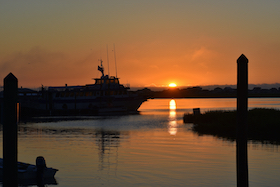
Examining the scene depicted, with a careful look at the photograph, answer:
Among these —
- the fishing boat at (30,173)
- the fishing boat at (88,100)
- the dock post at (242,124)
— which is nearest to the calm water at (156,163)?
the fishing boat at (30,173)

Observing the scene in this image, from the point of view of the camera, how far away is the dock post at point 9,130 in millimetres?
9852

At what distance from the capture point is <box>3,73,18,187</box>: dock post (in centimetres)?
985

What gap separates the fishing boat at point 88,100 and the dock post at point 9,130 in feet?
233

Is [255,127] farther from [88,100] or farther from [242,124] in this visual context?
[88,100]

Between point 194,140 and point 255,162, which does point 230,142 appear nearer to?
point 194,140

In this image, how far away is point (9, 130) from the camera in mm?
9867

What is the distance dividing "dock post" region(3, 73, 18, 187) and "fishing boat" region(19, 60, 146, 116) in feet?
233

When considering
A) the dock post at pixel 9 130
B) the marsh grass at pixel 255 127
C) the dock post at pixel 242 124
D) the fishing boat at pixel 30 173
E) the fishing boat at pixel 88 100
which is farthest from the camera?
the fishing boat at pixel 88 100

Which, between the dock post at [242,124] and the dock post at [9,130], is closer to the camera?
the dock post at [9,130]

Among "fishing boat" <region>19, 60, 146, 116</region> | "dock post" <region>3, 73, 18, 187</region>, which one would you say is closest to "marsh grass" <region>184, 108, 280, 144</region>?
"dock post" <region>3, 73, 18, 187</region>

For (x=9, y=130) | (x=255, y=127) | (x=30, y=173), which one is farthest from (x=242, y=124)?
(x=255, y=127)

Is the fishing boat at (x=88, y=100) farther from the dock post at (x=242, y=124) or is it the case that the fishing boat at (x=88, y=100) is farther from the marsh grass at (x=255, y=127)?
the dock post at (x=242, y=124)

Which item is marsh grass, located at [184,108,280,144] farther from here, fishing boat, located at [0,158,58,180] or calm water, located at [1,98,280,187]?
fishing boat, located at [0,158,58,180]

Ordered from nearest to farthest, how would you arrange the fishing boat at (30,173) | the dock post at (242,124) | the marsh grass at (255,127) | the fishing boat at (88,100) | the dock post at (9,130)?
the dock post at (9,130), the dock post at (242,124), the fishing boat at (30,173), the marsh grass at (255,127), the fishing boat at (88,100)
